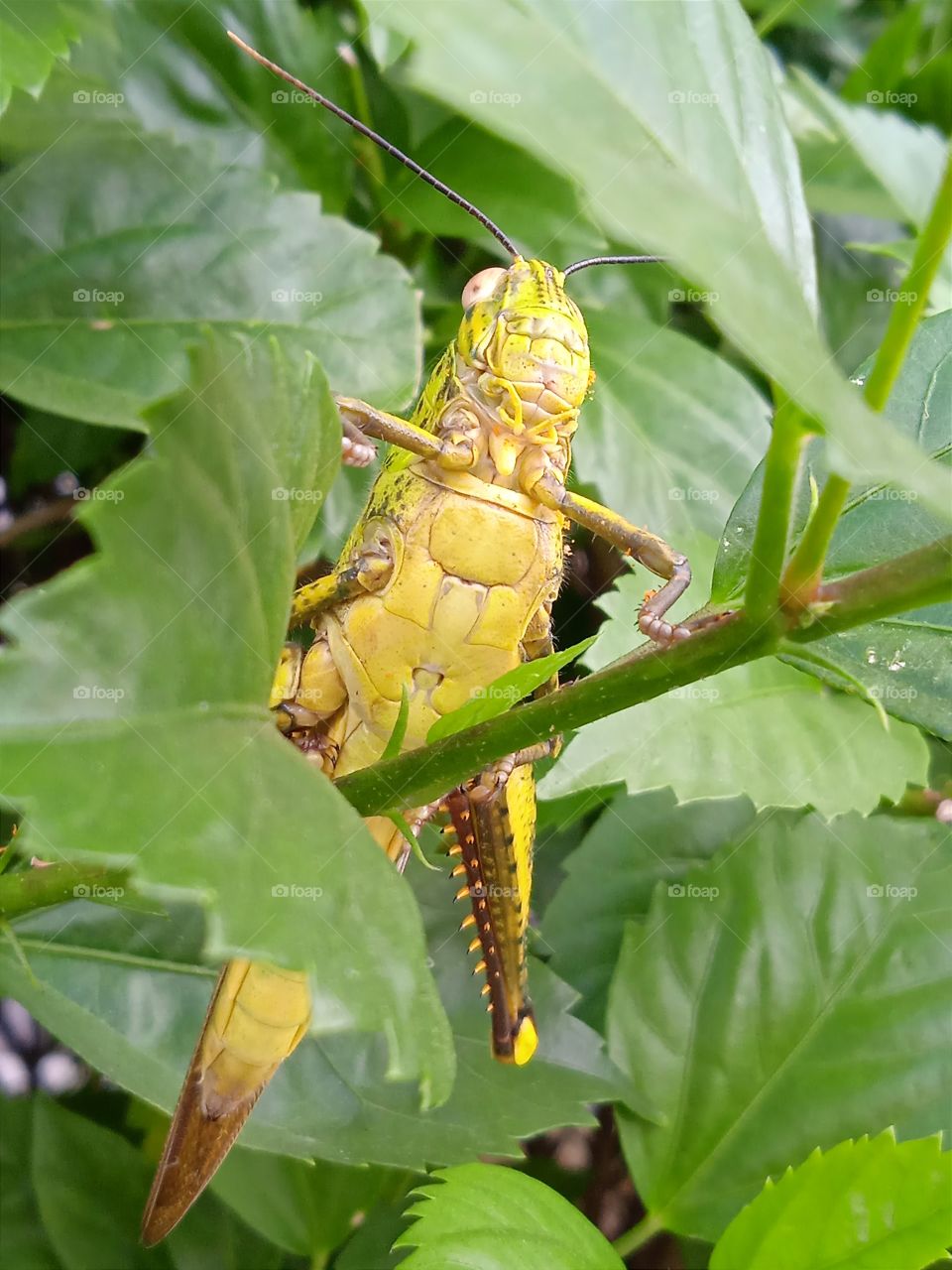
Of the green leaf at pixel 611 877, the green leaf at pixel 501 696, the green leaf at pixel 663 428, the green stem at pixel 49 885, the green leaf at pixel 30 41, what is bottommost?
the green leaf at pixel 611 877

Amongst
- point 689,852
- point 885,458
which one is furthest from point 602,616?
point 885,458

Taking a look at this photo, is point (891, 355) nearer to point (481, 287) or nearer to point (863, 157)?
point (863, 157)

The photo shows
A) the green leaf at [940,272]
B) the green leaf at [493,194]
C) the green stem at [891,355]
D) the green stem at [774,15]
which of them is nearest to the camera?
the green stem at [891,355]

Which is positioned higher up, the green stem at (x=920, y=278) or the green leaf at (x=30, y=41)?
the green leaf at (x=30, y=41)

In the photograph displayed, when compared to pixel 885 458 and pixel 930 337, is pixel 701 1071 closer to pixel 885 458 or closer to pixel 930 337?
pixel 930 337

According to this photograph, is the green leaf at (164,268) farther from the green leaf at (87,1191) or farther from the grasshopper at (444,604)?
the green leaf at (87,1191)

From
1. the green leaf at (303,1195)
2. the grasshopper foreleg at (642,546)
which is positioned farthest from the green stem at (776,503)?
the green leaf at (303,1195)
